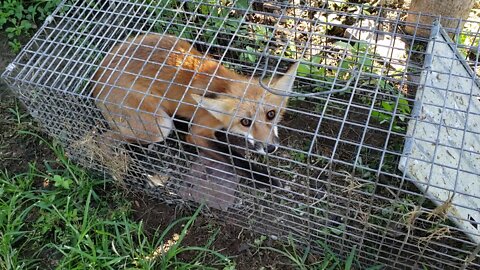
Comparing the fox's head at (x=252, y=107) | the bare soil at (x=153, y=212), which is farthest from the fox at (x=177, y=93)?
the bare soil at (x=153, y=212)

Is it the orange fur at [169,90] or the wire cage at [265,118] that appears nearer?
the wire cage at [265,118]

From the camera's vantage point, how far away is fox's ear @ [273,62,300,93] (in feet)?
9.84

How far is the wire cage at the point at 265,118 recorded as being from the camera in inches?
106

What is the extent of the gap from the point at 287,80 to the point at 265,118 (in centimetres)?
31

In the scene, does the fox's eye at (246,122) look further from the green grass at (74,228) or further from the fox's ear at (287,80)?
the green grass at (74,228)

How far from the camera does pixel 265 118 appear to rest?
3.14 meters

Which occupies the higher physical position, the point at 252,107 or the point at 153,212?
the point at 252,107

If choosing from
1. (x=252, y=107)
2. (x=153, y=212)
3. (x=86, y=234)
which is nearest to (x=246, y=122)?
(x=252, y=107)

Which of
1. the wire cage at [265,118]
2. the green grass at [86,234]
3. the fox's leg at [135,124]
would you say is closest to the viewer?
the wire cage at [265,118]

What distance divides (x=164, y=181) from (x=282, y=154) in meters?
1.02

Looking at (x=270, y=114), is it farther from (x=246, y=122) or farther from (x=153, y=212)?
(x=153, y=212)

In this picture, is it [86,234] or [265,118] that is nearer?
[265,118]

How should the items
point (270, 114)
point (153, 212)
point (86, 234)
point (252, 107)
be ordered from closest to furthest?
point (252, 107), point (270, 114), point (86, 234), point (153, 212)

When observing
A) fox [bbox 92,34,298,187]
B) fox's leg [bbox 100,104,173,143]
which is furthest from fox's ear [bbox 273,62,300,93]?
fox's leg [bbox 100,104,173,143]
